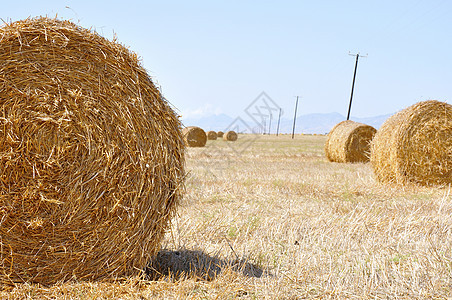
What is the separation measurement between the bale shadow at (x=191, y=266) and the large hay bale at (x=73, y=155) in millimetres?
389

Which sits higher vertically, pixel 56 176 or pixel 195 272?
pixel 56 176

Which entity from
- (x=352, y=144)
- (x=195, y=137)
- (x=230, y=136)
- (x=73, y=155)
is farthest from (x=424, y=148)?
(x=230, y=136)

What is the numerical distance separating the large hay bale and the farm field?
1.03ft

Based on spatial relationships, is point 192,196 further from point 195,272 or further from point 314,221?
point 195,272

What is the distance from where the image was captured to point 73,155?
3650 millimetres

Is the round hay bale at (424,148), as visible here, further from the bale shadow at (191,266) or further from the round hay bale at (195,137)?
the round hay bale at (195,137)

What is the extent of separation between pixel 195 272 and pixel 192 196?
3.72 meters

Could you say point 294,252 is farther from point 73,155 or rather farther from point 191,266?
point 73,155

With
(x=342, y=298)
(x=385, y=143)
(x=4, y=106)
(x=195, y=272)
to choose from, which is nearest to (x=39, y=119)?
(x=4, y=106)

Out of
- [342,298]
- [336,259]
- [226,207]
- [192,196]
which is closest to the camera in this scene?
[342,298]

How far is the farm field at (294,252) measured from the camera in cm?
349

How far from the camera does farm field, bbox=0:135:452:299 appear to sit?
11.4 ft

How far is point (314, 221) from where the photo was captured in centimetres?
560

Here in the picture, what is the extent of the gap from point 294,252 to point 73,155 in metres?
2.37
